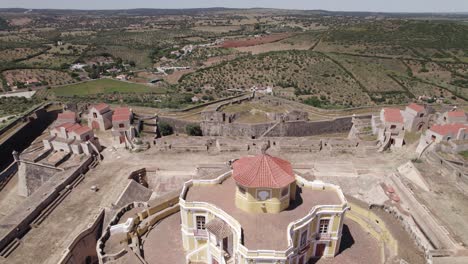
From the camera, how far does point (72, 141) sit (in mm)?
39906

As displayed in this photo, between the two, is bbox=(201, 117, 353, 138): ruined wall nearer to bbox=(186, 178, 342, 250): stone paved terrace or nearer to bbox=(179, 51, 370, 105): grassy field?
bbox=(179, 51, 370, 105): grassy field

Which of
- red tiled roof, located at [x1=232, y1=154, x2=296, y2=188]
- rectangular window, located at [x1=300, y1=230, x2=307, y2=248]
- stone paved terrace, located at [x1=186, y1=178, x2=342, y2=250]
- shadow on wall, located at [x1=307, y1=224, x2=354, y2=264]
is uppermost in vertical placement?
red tiled roof, located at [x1=232, y1=154, x2=296, y2=188]

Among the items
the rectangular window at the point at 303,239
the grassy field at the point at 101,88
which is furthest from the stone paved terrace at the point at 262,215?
the grassy field at the point at 101,88

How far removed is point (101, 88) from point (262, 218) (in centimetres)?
7175

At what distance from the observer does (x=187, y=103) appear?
6538cm

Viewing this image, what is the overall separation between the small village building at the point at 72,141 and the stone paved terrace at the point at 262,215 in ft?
69.1

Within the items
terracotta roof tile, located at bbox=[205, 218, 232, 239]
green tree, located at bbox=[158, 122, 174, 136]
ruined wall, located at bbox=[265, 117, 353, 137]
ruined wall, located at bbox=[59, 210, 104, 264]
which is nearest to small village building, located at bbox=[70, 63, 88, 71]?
green tree, located at bbox=[158, 122, 174, 136]

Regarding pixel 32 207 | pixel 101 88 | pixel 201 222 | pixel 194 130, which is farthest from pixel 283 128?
pixel 101 88

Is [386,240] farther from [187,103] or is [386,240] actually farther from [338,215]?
[187,103]

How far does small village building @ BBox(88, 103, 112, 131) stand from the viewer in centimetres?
4706

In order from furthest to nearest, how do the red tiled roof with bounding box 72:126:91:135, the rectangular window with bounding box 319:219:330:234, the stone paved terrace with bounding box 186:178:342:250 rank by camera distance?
the red tiled roof with bounding box 72:126:91:135, the rectangular window with bounding box 319:219:330:234, the stone paved terrace with bounding box 186:178:342:250

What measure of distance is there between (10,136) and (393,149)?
5259cm

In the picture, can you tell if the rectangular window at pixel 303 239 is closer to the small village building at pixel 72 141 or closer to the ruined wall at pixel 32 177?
the small village building at pixel 72 141

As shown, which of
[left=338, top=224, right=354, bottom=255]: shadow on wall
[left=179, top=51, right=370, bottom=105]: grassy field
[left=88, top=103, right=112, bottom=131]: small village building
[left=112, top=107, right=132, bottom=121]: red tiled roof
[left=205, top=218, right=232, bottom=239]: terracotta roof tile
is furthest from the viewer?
[left=179, top=51, right=370, bottom=105]: grassy field
